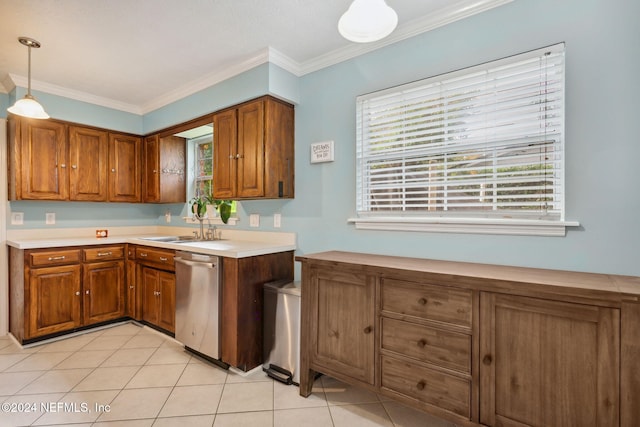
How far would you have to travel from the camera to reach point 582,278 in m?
1.46

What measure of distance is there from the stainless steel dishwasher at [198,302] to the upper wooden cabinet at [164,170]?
4.42ft

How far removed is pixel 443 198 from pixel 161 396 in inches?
89.3

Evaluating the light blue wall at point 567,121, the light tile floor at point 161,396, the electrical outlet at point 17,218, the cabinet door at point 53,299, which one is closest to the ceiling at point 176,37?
the light blue wall at point 567,121

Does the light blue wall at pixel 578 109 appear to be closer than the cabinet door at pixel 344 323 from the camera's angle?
Yes

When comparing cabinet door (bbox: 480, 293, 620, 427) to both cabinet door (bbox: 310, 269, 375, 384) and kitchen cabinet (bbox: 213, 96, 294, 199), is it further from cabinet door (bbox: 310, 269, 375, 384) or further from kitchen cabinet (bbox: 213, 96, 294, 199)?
kitchen cabinet (bbox: 213, 96, 294, 199)

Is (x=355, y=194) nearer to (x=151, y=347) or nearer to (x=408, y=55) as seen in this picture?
(x=408, y=55)

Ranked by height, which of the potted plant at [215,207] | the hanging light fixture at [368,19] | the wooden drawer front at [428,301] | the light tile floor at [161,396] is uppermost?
the hanging light fixture at [368,19]

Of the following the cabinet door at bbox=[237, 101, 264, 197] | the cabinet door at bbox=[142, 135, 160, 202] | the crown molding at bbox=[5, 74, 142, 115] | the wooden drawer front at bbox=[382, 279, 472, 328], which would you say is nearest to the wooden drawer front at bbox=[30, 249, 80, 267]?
the cabinet door at bbox=[142, 135, 160, 202]

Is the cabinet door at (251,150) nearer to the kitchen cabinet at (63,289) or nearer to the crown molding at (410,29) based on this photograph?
the crown molding at (410,29)

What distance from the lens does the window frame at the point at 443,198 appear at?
1.71 m

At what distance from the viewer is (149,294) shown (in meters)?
3.23

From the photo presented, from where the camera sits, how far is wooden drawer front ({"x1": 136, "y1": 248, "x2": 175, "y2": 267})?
2.95 meters

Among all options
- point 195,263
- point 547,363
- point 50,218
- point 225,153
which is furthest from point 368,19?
point 50,218

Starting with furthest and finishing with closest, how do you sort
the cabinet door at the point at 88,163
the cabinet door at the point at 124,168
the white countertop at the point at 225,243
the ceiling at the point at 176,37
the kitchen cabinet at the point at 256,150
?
the cabinet door at the point at 124,168 → the cabinet door at the point at 88,163 → the kitchen cabinet at the point at 256,150 → the white countertop at the point at 225,243 → the ceiling at the point at 176,37
